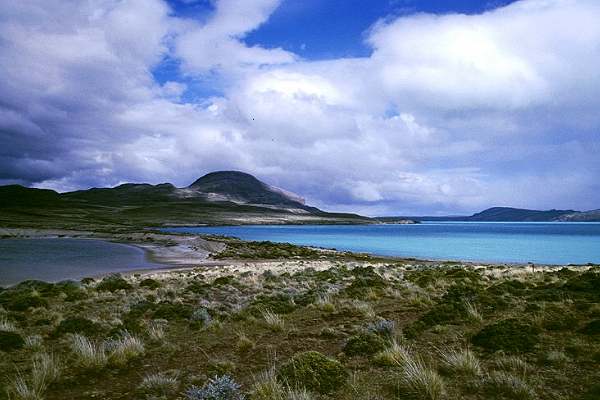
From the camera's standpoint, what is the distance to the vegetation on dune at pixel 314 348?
21.7 ft

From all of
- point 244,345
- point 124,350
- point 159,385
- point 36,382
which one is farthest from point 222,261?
point 159,385

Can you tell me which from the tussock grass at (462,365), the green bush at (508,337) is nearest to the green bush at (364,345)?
the tussock grass at (462,365)

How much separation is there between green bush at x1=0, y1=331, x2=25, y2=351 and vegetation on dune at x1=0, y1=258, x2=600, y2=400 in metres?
0.03

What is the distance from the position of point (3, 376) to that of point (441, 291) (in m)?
14.7

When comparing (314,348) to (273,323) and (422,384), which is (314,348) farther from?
(422,384)

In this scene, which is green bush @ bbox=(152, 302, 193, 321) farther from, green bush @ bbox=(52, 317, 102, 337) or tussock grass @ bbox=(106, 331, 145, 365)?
tussock grass @ bbox=(106, 331, 145, 365)

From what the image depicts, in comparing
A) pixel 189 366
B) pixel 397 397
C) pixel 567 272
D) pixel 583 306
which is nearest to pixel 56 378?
pixel 189 366

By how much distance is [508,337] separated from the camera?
343 inches

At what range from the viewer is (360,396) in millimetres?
6395

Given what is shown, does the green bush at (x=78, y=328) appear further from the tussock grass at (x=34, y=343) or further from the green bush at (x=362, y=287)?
the green bush at (x=362, y=287)

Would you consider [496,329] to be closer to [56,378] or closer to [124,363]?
[124,363]

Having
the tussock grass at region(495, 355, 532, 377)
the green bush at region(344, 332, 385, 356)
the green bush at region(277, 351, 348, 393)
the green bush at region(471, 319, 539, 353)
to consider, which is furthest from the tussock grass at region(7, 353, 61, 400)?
the green bush at region(471, 319, 539, 353)

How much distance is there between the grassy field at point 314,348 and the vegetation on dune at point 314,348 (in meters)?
0.03

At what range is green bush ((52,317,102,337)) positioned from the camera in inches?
456
